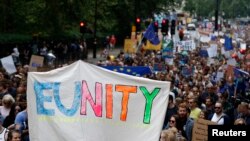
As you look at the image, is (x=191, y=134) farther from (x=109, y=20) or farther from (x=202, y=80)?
(x=109, y=20)

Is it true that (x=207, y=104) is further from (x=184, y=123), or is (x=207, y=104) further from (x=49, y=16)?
(x=49, y=16)

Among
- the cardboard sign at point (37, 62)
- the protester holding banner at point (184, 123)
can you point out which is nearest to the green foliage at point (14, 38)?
the cardboard sign at point (37, 62)

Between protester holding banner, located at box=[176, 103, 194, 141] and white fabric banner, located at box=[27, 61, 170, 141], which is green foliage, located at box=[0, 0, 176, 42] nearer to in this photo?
protester holding banner, located at box=[176, 103, 194, 141]

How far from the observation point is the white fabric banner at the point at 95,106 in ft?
27.1

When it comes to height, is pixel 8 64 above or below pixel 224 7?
below

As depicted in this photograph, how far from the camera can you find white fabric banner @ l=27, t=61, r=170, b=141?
325 inches

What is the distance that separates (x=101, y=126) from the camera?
835 cm

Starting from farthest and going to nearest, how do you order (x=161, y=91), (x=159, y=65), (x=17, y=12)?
(x=17, y=12), (x=159, y=65), (x=161, y=91)

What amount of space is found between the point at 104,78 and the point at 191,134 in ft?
6.27

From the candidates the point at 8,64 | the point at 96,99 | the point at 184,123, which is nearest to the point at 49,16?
the point at 8,64

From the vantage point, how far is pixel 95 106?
845 centimetres

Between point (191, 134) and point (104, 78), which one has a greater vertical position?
point (104, 78)

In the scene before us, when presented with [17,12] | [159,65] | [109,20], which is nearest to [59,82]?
[159,65]

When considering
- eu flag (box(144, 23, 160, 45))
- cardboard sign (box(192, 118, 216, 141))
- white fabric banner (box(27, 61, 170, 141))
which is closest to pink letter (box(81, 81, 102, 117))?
white fabric banner (box(27, 61, 170, 141))
